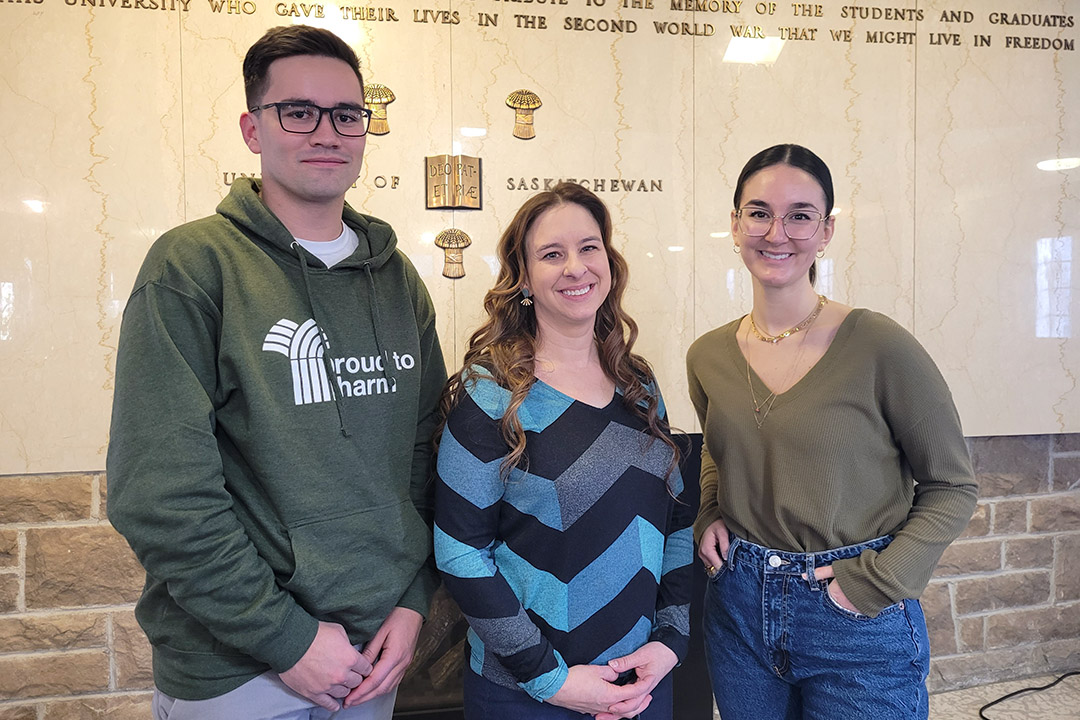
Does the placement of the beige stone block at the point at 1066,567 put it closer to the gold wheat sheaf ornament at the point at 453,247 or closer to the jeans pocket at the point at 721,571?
the jeans pocket at the point at 721,571

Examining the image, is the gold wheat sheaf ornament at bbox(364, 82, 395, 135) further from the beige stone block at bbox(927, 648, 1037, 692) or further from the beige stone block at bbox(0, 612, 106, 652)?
the beige stone block at bbox(927, 648, 1037, 692)

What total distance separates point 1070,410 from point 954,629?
100 cm

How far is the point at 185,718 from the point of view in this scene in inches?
47.3

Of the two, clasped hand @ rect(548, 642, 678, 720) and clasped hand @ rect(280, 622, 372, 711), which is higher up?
clasped hand @ rect(280, 622, 372, 711)

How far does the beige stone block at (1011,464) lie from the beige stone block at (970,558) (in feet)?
0.68

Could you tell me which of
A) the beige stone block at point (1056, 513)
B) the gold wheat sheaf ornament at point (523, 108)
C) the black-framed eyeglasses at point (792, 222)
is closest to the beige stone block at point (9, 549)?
the gold wheat sheaf ornament at point (523, 108)

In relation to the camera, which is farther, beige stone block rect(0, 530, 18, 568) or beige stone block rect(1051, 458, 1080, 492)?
beige stone block rect(1051, 458, 1080, 492)

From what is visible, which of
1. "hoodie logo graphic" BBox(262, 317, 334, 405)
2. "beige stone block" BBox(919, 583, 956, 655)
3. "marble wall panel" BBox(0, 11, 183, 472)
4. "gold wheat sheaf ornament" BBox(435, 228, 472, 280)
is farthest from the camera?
"beige stone block" BBox(919, 583, 956, 655)

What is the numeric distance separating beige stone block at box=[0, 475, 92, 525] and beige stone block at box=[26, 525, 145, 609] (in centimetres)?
5

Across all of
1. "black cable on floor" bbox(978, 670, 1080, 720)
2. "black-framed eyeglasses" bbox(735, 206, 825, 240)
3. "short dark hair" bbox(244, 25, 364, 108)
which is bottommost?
"black cable on floor" bbox(978, 670, 1080, 720)

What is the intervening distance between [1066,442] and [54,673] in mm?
3901

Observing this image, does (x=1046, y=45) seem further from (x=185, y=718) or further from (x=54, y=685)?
(x=54, y=685)

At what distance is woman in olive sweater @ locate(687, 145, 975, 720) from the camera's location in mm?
1348

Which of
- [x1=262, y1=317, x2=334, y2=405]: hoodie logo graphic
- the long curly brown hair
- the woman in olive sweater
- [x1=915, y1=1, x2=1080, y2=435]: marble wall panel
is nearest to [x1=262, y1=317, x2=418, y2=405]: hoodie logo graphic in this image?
[x1=262, y1=317, x2=334, y2=405]: hoodie logo graphic
